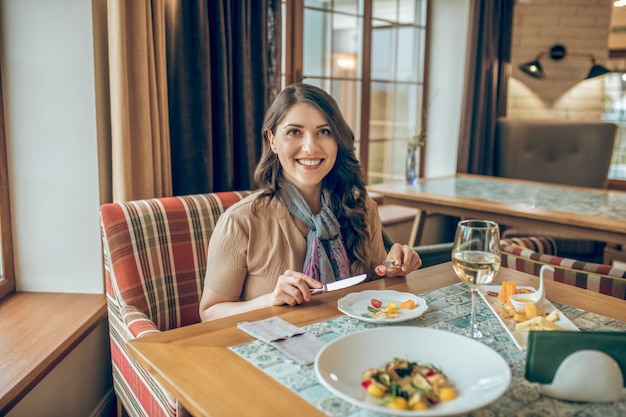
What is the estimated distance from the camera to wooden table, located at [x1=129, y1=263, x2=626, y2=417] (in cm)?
91

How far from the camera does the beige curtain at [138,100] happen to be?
2.03 meters

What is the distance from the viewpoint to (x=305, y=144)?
1694 mm

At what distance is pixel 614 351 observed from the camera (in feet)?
3.18

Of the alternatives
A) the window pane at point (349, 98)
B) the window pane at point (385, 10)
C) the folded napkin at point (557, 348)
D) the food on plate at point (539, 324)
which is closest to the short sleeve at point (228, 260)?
Answer: the food on plate at point (539, 324)

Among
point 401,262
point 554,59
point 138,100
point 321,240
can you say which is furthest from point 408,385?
point 554,59

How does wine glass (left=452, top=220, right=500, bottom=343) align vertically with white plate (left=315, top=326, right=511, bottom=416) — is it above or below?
above

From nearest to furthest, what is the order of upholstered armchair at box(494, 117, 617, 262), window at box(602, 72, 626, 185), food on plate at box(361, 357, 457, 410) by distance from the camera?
1. food on plate at box(361, 357, 457, 410)
2. upholstered armchair at box(494, 117, 617, 262)
3. window at box(602, 72, 626, 185)

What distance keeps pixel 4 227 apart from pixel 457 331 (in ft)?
5.34

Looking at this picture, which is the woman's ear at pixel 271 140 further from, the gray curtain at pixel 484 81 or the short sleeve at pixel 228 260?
the gray curtain at pixel 484 81

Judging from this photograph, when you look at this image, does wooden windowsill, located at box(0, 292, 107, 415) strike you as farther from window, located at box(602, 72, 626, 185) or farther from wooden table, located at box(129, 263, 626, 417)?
window, located at box(602, 72, 626, 185)

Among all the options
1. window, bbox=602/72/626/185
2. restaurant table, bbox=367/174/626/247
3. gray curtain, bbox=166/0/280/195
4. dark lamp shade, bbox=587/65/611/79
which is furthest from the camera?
window, bbox=602/72/626/185

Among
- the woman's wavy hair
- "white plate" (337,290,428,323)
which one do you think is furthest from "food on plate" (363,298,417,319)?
the woman's wavy hair

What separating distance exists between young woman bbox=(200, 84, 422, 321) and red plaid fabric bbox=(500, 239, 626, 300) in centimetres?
41

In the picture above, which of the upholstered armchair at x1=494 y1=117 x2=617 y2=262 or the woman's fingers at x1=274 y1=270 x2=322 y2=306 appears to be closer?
the woman's fingers at x1=274 y1=270 x2=322 y2=306
